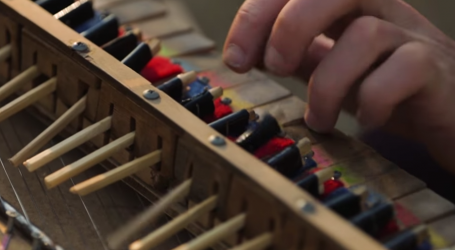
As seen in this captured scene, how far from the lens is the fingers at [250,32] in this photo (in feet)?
3.10

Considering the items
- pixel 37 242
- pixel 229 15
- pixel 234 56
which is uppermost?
pixel 234 56

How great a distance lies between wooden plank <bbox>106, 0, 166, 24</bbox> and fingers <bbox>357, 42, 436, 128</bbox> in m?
0.48

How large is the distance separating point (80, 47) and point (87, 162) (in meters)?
0.17

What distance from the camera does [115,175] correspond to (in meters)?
0.77

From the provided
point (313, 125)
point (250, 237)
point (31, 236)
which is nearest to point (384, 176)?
point (313, 125)

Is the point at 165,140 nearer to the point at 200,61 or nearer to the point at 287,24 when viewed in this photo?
the point at 287,24

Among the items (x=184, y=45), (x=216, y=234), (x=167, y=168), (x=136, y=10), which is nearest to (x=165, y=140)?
(x=167, y=168)

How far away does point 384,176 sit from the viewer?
862 mm

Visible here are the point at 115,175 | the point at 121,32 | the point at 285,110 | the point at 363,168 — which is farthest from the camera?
the point at 121,32

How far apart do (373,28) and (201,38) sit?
375 millimetres

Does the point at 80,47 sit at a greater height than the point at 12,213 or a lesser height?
greater

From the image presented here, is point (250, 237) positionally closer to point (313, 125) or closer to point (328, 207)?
point (328, 207)

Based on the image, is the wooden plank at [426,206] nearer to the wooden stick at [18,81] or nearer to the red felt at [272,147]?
the red felt at [272,147]

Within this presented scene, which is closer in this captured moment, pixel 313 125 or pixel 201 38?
pixel 313 125
